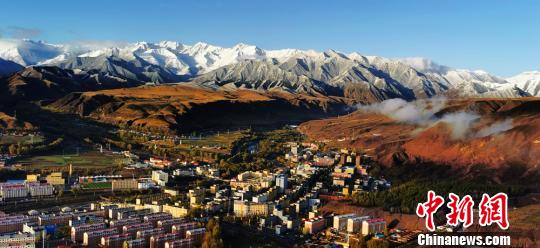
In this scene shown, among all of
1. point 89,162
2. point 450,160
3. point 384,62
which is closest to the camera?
point 450,160

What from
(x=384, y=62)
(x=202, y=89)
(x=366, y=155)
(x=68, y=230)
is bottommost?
(x=68, y=230)

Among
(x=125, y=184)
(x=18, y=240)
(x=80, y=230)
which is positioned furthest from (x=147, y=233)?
(x=125, y=184)

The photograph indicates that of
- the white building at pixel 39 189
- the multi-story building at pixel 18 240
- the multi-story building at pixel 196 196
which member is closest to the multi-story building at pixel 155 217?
the multi-story building at pixel 196 196

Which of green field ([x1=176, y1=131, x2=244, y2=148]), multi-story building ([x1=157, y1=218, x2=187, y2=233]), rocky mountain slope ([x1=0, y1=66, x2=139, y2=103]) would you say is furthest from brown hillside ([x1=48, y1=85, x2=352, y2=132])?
multi-story building ([x1=157, y1=218, x2=187, y2=233])

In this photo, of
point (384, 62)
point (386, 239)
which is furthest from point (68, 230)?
point (384, 62)

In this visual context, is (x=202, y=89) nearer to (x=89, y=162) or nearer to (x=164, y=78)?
(x=164, y=78)

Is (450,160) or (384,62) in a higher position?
(384,62)

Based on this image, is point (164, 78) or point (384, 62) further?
point (384, 62)

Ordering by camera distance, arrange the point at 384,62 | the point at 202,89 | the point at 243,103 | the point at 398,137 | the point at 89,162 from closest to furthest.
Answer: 1. the point at 89,162
2. the point at 398,137
3. the point at 243,103
4. the point at 202,89
5. the point at 384,62
